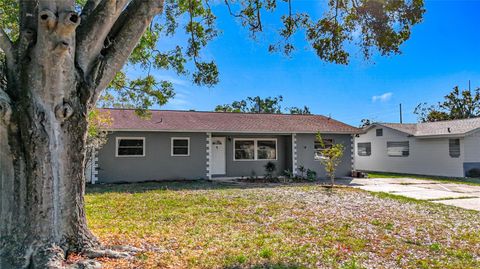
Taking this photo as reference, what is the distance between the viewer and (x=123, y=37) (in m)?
4.73

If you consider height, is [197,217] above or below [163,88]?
below

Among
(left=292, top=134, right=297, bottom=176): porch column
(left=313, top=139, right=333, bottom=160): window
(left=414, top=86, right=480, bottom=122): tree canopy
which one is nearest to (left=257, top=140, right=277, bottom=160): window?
(left=292, top=134, right=297, bottom=176): porch column

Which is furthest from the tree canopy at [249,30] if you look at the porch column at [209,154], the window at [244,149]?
the window at [244,149]

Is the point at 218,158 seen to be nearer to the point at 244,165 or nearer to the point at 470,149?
the point at 244,165

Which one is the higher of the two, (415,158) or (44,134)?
(44,134)

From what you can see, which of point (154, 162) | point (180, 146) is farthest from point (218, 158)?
point (154, 162)

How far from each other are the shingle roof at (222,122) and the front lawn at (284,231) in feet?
18.1

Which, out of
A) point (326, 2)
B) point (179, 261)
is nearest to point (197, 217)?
point (179, 261)

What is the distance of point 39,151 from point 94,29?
1690 mm

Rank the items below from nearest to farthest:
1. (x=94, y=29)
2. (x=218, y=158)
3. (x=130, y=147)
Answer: (x=94, y=29)
(x=130, y=147)
(x=218, y=158)

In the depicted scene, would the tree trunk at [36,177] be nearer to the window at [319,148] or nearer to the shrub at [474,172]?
the window at [319,148]

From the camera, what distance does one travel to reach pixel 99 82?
461cm

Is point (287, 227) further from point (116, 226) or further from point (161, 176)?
point (161, 176)

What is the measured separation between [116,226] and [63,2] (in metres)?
4.33
